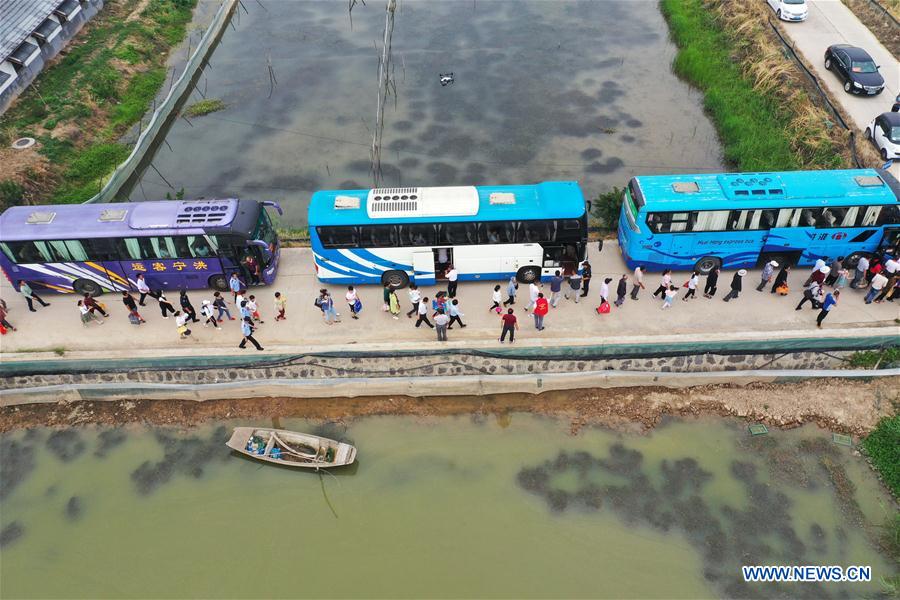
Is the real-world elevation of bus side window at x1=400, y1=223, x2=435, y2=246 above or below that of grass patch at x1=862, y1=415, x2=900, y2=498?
above

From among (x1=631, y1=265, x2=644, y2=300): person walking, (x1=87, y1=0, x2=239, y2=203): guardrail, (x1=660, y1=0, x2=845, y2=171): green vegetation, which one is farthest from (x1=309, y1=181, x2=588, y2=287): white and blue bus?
(x1=87, y1=0, x2=239, y2=203): guardrail

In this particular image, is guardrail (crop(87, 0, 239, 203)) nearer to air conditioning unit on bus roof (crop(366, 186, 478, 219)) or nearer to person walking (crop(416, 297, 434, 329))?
air conditioning unit on bus roof (crop(366, 186, 478, 219))

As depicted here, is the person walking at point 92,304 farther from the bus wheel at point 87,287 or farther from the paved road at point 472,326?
the bus wheel at point 87,287

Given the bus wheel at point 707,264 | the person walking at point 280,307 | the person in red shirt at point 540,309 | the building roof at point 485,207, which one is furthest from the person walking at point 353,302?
the bus wheel at point 707,264

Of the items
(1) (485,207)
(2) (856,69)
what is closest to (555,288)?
(1) (485,207)

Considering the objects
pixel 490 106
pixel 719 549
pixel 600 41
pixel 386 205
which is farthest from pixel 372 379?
pixel 600 41

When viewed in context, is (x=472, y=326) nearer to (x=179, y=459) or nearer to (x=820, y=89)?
(x=179, y=459)
